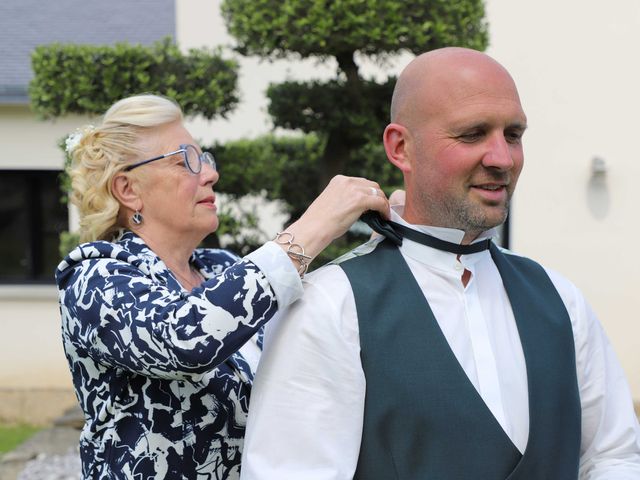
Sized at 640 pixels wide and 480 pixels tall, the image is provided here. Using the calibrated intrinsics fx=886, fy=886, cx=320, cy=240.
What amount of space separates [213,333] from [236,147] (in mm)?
4461

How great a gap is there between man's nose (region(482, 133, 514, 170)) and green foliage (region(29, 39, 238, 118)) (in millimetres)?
4038

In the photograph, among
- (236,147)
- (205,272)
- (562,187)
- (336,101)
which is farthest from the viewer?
(562,187)

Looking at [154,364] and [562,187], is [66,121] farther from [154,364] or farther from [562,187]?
[154,364]

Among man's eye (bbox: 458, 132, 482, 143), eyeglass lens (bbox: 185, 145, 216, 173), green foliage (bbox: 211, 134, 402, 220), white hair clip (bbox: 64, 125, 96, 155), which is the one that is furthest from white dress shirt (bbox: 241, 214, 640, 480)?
green foliage (bbox: 211, 134, 402, 220)

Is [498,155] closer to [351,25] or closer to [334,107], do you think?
[351,25]

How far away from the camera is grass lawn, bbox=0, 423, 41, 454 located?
7990 millimetres

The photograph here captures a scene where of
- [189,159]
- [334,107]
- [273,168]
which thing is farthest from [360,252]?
[273,168]

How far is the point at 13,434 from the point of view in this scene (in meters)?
8.46

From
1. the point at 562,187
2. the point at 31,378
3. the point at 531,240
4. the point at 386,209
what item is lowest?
the point at 31,378

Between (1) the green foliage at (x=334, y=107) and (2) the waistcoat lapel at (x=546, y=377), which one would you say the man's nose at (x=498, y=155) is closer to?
(2) the waistcoat lapel at (x=546, y=377)

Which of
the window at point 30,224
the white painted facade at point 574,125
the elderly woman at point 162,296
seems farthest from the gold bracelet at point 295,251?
the window at point 30,224

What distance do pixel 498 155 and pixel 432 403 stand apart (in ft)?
1.83

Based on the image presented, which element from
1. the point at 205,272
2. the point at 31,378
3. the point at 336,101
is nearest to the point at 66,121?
the point at 31,378

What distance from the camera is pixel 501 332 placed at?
208 cm
